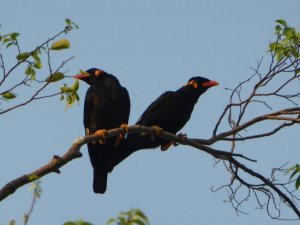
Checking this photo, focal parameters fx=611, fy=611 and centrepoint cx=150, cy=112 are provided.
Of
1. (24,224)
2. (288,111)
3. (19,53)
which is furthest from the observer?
(288,111)

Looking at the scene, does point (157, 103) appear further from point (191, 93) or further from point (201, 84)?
point (201, 84)

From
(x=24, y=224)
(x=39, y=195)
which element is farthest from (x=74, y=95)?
(x=24, y=224)

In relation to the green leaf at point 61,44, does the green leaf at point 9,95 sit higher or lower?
lower

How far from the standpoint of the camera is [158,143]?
7113mm

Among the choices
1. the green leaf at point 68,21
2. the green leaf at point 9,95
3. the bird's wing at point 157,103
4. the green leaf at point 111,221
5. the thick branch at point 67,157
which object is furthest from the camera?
the bird's wing at point 157,103

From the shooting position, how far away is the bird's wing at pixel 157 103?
7297 millimetres

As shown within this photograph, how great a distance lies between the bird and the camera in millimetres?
6883

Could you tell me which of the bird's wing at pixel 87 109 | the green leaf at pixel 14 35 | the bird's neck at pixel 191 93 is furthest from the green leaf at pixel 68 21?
the bird's neck at pixel 191 93

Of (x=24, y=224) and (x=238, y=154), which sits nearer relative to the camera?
(x=24, y=224)

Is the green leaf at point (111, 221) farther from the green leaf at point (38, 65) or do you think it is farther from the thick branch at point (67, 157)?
the green leaf at point (38, 65)

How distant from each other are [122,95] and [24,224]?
12.5 ft

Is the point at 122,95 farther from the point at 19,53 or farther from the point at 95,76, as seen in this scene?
the point at 19,53

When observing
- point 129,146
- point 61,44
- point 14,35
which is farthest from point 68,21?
point 129,146

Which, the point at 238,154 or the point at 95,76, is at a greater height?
the point at 95,76
